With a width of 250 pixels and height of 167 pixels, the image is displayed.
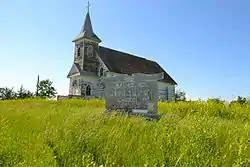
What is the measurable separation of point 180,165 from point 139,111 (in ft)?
26.5

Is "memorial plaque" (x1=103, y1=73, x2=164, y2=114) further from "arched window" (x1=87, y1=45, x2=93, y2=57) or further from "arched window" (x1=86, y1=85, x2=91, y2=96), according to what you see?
"arched window" (x1=87, y1=45, x2=93, y2=57)

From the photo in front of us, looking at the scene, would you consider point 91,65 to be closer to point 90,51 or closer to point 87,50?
point 90,51

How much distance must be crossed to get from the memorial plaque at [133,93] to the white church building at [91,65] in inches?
925

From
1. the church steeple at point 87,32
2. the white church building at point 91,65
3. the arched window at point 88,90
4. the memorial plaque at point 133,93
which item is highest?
the church steeple at point 87,32

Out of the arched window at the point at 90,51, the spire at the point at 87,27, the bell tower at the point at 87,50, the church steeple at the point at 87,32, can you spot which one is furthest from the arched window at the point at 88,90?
the spire at the point at 87,27

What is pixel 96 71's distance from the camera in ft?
122

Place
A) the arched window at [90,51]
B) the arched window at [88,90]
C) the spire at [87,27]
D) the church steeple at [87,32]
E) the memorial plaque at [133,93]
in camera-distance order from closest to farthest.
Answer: the memorial plaque at [133,93], the arched window at [88,90], the arched window at [90,51], the church steeple at [87,32], the spire at [87,27]

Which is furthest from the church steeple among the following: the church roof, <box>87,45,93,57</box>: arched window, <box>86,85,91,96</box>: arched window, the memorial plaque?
the memorial plaque

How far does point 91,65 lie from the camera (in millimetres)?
37219

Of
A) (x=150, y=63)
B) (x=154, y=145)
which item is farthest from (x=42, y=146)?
(x=150, y=63)

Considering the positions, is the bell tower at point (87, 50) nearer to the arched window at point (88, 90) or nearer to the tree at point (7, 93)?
the arched window at point (88, 90)

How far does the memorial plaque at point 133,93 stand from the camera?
10.9 meters

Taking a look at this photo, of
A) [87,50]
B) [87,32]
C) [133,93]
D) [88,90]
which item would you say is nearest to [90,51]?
[87,50]

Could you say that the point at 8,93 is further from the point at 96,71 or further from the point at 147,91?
the point at 147,91
